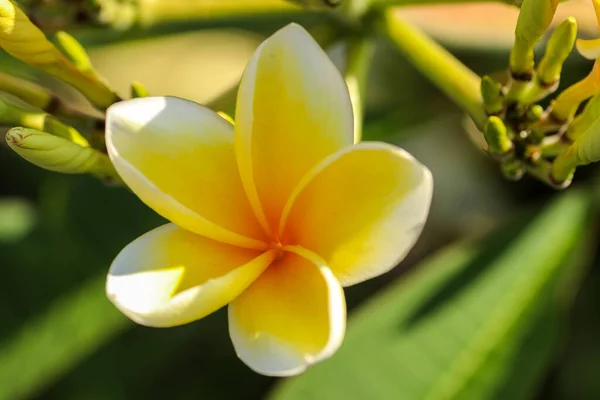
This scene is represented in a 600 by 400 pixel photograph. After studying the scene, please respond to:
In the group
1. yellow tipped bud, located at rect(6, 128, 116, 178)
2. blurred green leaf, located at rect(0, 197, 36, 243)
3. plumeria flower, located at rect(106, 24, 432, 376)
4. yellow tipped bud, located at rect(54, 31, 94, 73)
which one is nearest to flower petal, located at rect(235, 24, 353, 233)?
plumeria flower, located at rect(106, 24, 432, 376)

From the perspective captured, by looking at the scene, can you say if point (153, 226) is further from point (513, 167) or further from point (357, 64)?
point (513, 167)

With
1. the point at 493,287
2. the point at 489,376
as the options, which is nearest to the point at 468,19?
the point at 493,287

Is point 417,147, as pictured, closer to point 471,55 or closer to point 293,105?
point 471,55

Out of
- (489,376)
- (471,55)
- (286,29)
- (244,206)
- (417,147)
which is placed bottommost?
(417,147)

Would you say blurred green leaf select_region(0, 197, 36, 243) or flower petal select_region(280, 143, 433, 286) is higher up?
flower petal select_region(280, 143, 433, 286)

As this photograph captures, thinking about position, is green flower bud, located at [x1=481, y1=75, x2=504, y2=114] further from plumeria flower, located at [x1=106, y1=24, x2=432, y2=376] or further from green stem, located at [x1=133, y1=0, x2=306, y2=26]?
green stem, located at [x1=133, y1=0, x2=306, y2=26]
